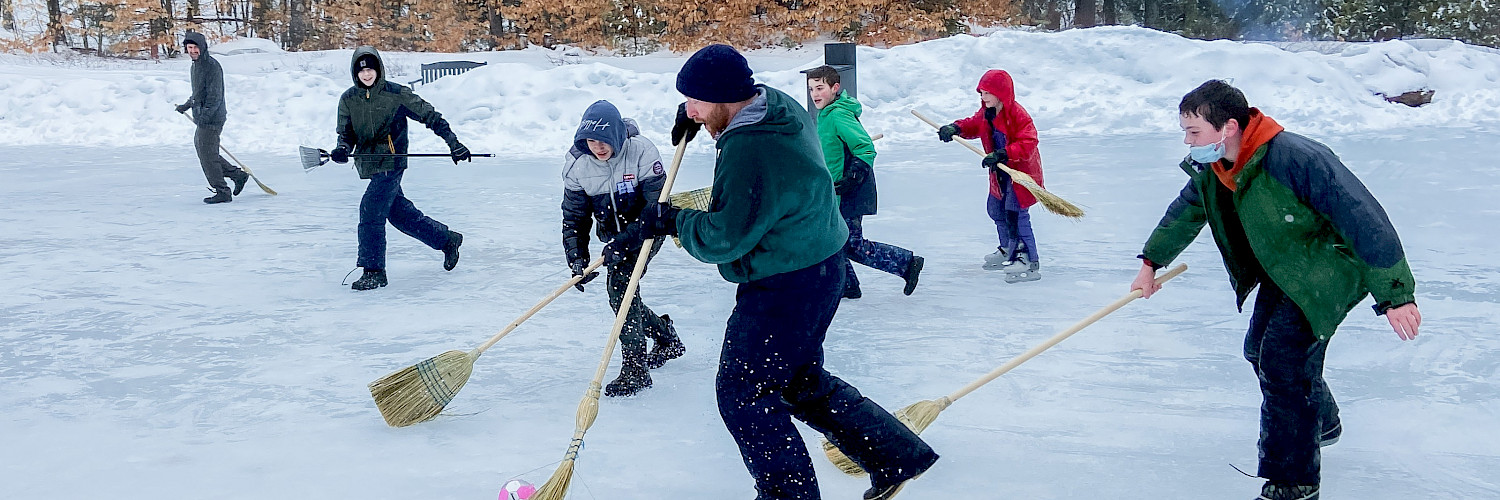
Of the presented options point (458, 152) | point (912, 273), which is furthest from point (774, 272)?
point (458, 152)

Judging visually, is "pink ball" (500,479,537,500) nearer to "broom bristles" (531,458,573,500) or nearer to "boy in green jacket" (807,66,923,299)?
"broom bristles" (531,458,573,500)

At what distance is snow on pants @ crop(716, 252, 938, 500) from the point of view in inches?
99.9

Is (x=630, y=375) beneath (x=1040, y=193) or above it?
beneath

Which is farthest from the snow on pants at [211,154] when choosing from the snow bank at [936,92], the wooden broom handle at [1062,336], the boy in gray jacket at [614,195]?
the wooden broom handle at [1062,336]

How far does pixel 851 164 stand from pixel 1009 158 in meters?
0.89

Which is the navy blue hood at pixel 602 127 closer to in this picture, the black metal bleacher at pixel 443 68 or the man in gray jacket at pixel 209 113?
the man in gray jacket at pixel 209 113

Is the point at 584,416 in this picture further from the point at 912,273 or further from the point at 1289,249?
the point at 912,273

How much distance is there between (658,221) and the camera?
2633 mm

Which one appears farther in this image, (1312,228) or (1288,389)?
(1288,389)

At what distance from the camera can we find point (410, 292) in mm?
5664

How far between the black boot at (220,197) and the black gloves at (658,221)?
7195 millimetres

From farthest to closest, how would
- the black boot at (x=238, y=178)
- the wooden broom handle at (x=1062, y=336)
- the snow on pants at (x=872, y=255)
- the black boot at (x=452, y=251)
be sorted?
the black boot at (x=238, y=178) < the black boot at (x=452, y=251) < the snow on pants at (x=872, y=255) < the wooden broom handle at (x=1062, y=336)

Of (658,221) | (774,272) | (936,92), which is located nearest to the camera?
(774,272)

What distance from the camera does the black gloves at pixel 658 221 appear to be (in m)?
2.62
